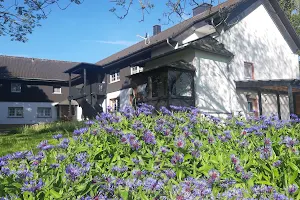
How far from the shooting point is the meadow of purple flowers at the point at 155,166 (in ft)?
5.36

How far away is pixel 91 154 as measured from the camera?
104 inches

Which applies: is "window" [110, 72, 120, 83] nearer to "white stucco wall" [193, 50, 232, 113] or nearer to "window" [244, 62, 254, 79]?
"white stucco wall" [193, 50, 232, 113]

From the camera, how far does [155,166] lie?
224 cm

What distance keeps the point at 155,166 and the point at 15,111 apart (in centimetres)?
3306

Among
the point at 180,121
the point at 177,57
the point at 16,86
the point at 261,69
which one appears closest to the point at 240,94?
the point at 261,69

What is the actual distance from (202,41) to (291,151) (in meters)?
15.2

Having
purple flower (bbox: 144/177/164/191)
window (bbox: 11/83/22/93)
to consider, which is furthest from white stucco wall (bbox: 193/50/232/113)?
window (bbox: 11/83/22/93)

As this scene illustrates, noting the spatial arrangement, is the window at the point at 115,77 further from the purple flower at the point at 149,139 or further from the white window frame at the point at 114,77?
the purple flower at the point at 149,139

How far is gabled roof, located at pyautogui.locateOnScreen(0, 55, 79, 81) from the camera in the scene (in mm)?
32719

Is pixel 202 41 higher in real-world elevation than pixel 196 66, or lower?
higher

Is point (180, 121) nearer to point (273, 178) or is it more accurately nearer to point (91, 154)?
point (91, 154)

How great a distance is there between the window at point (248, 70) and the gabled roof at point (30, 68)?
2262cm

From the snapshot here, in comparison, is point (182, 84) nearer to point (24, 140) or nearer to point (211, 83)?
point (211, 83)

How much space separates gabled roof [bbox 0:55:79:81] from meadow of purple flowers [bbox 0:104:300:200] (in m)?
32.1
